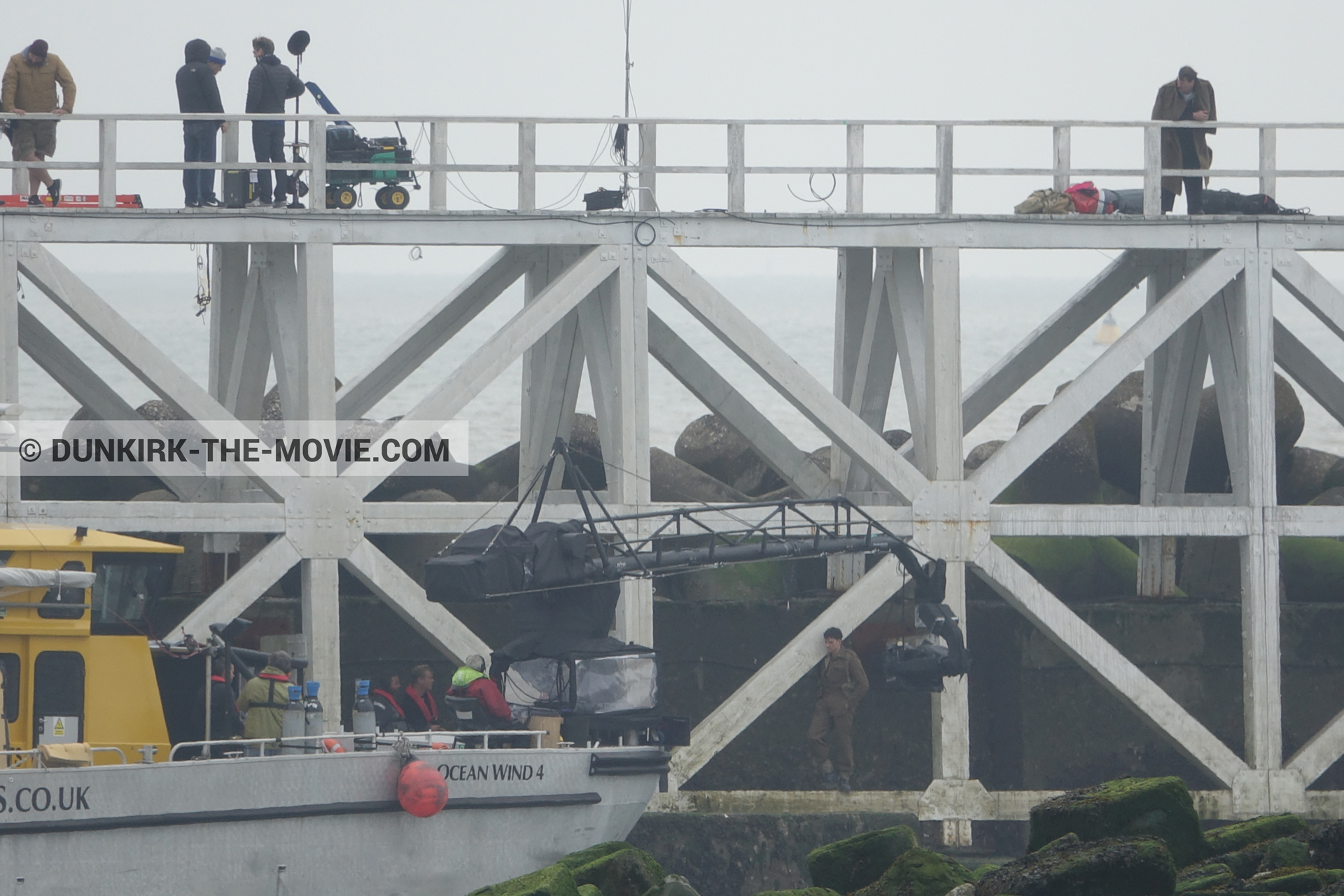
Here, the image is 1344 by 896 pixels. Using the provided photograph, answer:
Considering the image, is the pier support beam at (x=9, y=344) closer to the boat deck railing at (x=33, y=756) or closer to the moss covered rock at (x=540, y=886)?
the boat deck railing at (x=33, y=756)

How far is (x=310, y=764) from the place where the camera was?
18047 mm

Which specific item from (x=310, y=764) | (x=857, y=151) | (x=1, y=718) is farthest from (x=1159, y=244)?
(x=1, y=718)

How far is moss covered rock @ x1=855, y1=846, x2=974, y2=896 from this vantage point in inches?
667

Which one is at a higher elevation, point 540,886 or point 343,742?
point 343,742

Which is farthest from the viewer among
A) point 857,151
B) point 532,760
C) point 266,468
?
point 857,151

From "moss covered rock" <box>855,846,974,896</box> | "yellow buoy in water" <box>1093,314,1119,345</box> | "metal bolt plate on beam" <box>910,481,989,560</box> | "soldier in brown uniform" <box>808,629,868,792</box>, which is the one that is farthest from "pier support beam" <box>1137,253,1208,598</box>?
"yellow buoy in water" <box>1093,314,1119,345</box>

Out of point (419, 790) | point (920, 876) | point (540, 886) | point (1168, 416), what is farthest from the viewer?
point (1168, 416)

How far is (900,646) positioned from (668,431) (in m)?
57.3

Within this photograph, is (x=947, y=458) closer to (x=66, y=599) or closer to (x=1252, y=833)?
(x=1252, y=833)

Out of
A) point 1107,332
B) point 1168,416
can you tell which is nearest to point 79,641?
point 1168,416

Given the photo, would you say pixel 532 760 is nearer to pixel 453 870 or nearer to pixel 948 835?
pixel 453 870

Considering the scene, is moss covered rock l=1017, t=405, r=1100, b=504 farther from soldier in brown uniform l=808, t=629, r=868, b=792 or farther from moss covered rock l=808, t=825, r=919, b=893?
moss covered rock l=808, t=825, r=919, b=893

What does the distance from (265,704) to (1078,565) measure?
12452 millimetres

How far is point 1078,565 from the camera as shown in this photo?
27.4m
